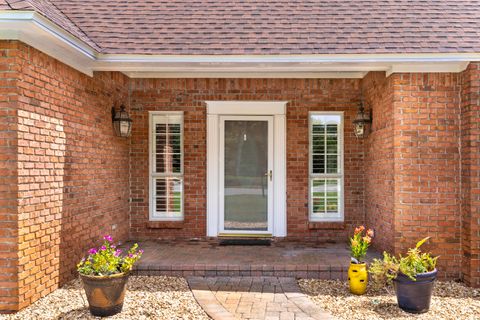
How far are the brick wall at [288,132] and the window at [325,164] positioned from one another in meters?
0.14

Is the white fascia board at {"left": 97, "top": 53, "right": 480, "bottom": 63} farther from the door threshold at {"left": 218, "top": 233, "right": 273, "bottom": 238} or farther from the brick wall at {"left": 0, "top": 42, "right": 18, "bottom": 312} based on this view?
the door threshold at {"left": 218, "top": 233, "right": 273, "bottom": 238}

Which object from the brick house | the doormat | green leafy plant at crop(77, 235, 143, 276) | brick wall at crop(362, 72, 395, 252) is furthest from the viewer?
the doormat

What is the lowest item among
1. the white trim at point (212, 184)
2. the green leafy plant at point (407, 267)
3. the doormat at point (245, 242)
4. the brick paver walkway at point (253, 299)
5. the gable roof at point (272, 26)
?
the brick paver walkway at point (253, 299)

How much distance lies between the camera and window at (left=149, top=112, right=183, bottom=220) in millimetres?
7496

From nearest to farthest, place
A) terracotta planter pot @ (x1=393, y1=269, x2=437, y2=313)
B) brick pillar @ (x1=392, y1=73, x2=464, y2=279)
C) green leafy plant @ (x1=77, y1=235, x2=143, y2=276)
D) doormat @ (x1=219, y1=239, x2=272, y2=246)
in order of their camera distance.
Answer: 1. green leafy plant @ (x1=77, y1=235, x2=143, y2=276)
2. terracotta planter pot @ (x1=393, y1=269, x2=437, y2=313)
3. brick pillar @ (x1=392, y1=73, x2=464, y2=279)
4. doormat @ (x1=219, y1=239, x2=272, y2=246)

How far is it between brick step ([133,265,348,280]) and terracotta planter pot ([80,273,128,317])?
50.6 inches

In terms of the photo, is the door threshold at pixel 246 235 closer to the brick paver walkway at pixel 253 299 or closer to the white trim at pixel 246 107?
the brick paver walkway at pixel 253 299

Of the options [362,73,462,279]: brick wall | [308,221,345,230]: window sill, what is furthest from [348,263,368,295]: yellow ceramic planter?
[308,221,345,230]: window sill

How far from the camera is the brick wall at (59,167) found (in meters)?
4.40

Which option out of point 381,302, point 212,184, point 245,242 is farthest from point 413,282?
point 212,184

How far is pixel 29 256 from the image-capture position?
14.6 feet

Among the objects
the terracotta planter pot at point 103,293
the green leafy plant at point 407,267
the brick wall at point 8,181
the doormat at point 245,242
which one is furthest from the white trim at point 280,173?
the brick wall at point 8,181

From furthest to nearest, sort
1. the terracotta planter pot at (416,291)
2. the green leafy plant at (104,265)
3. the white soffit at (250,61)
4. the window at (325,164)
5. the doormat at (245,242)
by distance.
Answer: the window at (325,164) < the doormat at (245,242) < the white soffit at (250,61) < the terracotta planter pot at (416,291) < the green leafy plant at (104,265)

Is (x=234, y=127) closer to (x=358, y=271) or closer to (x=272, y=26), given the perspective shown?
(x=272, y=26)
